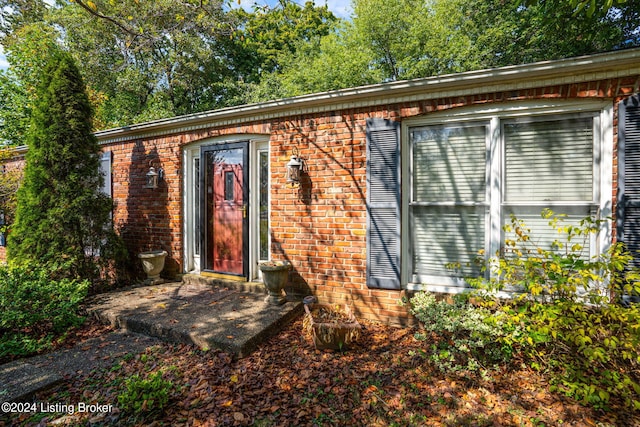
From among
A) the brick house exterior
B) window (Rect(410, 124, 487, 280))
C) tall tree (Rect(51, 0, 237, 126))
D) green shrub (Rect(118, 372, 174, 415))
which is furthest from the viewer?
tall tree (Rect(51, 0, 237, 126))

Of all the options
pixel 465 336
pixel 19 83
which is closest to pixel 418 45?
pixel 465 336

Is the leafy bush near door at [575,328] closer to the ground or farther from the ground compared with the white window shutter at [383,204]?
closer to the ground

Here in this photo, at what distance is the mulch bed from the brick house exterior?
101 centimetres

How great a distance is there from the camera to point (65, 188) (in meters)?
4.53

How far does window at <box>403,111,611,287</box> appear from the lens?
2.88 m

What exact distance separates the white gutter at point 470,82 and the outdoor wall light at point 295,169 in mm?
689

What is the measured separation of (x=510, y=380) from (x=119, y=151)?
6.92 meters

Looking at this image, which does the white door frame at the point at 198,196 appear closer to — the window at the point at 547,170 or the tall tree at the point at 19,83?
the window at the point at 547,170

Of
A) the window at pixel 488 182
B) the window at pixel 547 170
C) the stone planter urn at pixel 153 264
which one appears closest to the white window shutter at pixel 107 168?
the stone planter urn at pixel 153 264

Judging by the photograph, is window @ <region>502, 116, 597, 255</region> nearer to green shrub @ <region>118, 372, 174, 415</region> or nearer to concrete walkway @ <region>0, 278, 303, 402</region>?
concrete walkway @ <region>0, 278, 303, 402</region>

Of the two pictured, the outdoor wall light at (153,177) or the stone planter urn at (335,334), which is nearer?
the stone planter urn at (335,334)

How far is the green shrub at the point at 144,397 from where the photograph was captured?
80.4 inches

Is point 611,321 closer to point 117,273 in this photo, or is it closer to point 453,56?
point 117,273

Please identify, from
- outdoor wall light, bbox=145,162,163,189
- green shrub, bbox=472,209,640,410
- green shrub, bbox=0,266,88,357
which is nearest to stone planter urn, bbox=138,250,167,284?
green shrub, bbox=0,266,88,357
